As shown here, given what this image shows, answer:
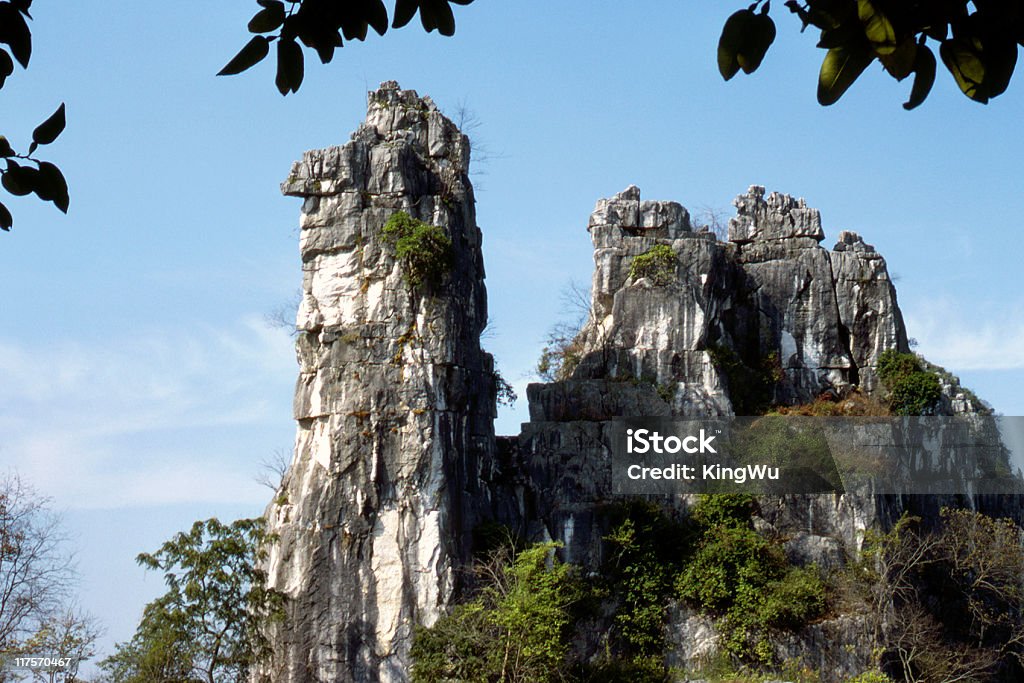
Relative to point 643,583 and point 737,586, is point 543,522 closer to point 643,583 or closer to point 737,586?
point 643,583

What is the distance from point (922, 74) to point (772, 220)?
34649 mm

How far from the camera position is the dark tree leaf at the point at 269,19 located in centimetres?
302

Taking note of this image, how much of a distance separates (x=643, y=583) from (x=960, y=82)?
2471 centimetres

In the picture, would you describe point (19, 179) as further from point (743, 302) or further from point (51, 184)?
point (743, 302)

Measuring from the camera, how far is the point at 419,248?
84.6ft

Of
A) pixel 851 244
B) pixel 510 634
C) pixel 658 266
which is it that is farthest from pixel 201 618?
pixel 851 244

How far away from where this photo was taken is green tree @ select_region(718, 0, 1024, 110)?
2326 millimetres

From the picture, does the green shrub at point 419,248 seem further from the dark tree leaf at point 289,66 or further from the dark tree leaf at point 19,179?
the dark tree leaf at point 289,66

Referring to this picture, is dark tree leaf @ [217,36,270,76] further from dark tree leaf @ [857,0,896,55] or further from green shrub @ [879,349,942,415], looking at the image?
green shrub @ [879,349,942,415]

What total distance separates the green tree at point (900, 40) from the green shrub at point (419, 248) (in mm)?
23479

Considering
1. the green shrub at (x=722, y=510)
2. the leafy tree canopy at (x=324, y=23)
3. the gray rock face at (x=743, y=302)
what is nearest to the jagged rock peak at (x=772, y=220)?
the gray rock face at (x=743, y=302)

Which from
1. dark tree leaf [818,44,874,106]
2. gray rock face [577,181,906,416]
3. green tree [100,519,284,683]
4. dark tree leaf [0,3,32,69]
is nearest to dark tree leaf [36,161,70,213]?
dark tree leaf [0,3,32,69]

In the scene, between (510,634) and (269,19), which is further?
(510,634)

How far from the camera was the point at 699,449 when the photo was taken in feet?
93.0
